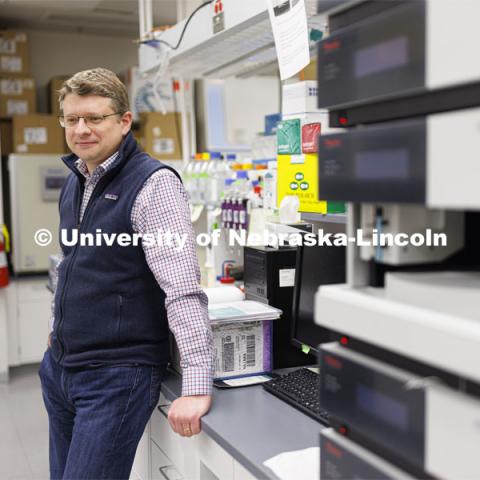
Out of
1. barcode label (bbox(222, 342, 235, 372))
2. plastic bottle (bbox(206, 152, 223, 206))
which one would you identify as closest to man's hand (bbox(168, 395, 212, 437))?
barcode label (bbox(222, 342, 235, 372))

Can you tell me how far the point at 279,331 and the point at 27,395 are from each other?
2778mm

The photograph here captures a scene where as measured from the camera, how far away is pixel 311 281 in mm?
1722

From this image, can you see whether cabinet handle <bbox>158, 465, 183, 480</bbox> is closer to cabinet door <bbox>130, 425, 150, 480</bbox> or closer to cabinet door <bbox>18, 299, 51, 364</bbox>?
cabinet door <bbox>130, 425, 150, 480</bbox>

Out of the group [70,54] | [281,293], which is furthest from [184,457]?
[70,54]

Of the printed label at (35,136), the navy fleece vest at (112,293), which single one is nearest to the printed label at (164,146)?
the printed label at (35,136)

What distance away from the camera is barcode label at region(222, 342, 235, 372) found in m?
1.76

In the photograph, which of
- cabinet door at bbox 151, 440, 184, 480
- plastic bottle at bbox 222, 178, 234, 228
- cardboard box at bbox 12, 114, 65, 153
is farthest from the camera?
cardboard box at bbox 12, 114, 65, 153

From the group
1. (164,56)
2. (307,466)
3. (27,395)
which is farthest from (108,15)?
(307,466)

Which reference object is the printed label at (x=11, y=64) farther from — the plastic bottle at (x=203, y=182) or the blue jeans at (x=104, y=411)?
the blue jeans at (x=104, y=411)

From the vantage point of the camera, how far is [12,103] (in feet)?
16.5

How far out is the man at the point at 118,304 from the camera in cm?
153

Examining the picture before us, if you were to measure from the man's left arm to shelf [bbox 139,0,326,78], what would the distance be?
0.65 m

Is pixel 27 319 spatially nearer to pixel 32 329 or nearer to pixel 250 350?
pixel 32 329

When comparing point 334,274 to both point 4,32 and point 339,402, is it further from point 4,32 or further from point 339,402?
point 4,32
